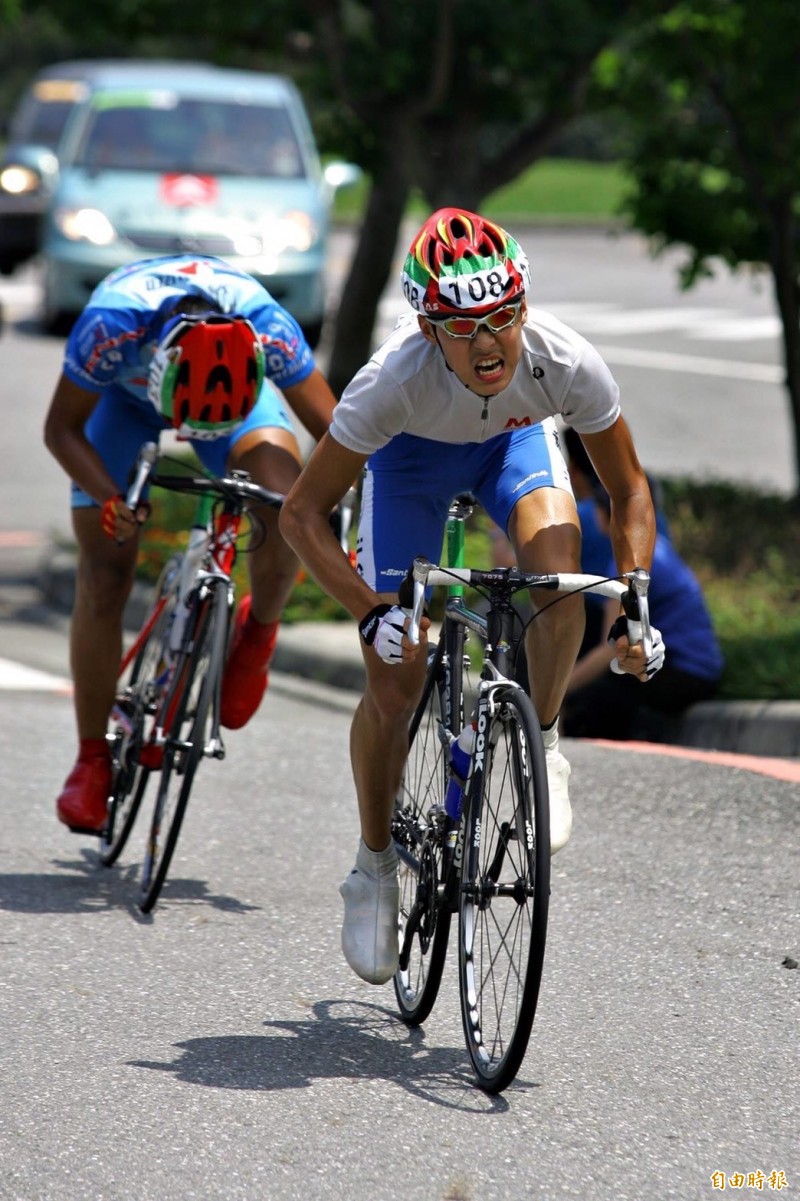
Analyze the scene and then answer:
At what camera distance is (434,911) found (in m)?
4.68

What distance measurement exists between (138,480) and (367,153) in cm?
736

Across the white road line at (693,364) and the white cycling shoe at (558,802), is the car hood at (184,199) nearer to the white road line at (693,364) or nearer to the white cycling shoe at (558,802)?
the white road line at (693,364)

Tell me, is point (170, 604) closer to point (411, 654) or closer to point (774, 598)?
point (411, 654)

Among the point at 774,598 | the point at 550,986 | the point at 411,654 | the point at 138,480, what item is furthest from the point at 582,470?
the point at 411,654

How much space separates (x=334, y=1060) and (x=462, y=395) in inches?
60.4

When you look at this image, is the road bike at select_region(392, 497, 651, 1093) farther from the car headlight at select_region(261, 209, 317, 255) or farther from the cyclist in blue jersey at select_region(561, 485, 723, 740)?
the car headlight at select_region(261, 209, 317, 255)

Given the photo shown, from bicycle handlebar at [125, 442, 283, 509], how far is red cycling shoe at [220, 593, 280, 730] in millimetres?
575

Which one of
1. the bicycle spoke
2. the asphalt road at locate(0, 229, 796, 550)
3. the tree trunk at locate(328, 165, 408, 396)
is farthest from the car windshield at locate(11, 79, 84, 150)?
the bicycle spoke

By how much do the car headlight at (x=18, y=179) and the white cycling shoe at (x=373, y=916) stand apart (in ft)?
51.8

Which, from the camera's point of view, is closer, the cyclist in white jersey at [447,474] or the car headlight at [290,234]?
the cyclist in white jersey at [447,474]

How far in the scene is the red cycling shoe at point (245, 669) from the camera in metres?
6.20

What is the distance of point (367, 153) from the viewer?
1259cm

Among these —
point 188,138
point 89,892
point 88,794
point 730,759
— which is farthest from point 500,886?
point 188,138

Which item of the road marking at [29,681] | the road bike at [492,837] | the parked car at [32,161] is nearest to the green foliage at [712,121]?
the road marking at [29,681]
